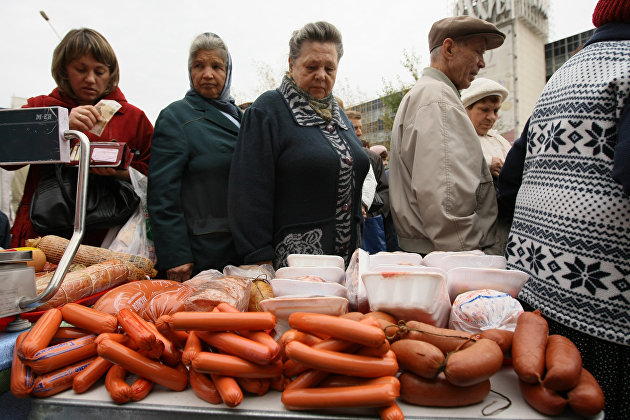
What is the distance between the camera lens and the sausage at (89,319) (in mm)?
1329

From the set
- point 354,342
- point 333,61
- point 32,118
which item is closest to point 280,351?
point 354,342

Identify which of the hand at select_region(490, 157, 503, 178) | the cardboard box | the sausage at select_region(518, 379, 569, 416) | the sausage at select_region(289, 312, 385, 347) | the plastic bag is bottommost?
the sausage at select_region(518, 379, 569, 416)

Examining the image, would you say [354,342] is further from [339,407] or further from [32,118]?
[32,118]

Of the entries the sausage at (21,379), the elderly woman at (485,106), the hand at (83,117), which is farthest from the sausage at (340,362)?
the elderly woman at (485,106)

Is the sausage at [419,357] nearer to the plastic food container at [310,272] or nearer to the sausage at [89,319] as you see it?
the plastic food container at [310,272]

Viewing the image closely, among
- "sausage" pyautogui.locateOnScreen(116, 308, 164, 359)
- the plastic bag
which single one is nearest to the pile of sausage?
"sausage" pyautogui.locateOnScreen(116, 308, 164, 359)

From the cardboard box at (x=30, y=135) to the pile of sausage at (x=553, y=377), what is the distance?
1543mm

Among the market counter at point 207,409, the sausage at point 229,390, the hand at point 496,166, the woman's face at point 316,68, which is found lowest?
the market counter at point 207,409

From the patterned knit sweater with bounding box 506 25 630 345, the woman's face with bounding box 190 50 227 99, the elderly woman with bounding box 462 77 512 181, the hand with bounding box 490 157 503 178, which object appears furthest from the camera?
the elderly woman with bounding box 462 77 512 181

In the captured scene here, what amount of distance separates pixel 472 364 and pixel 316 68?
171cm

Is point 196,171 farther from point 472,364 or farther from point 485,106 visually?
point 485,106

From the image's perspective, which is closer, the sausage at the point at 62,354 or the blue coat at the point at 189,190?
the sausage at the point at 62,354

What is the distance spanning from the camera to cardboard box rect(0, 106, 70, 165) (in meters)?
1.31

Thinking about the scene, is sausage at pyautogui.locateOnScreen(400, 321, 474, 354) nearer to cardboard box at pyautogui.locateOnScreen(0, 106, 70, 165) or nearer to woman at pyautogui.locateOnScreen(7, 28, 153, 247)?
cardboard box at pyautogui.locateOnScreen(0, 106, 70, 165)
